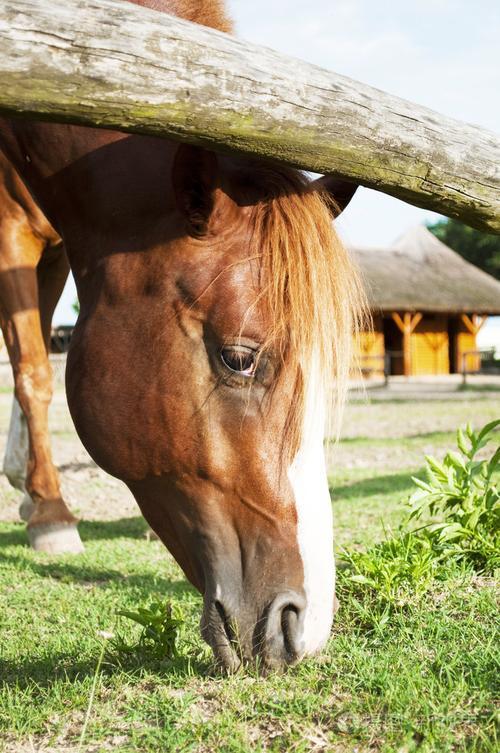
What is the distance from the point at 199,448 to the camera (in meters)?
2.17

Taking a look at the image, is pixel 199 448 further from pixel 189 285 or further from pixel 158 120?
pixel 158 120

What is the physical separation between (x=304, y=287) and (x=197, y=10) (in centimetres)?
180

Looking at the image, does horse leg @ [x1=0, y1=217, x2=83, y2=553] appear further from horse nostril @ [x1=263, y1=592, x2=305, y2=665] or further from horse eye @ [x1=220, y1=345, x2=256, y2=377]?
horse nostril @ [x1=263, y1=592, x2=305, y2=665]

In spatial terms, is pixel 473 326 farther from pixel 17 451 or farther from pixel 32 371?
pixel 32 371

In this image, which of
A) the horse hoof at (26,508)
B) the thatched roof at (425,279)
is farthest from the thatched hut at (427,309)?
the horse hoof at (26,508)

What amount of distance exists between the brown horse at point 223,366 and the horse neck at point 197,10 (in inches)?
38.4

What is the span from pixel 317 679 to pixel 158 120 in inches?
61.1

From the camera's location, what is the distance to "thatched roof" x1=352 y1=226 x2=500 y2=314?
30438 millimetres

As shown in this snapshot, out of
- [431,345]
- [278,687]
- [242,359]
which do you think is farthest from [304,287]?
[431,345]

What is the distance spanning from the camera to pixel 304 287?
2150mm

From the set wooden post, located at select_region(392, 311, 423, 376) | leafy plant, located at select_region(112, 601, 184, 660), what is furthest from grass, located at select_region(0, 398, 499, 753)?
wooden post, located at select_region(392, 311, 423, 376)

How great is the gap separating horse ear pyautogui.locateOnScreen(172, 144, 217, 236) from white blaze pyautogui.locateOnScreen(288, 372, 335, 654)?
1.89 feet

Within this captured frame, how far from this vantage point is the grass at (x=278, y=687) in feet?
5.71

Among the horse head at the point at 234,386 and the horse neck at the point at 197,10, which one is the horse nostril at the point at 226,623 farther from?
the horse neck at the point at 197,10
